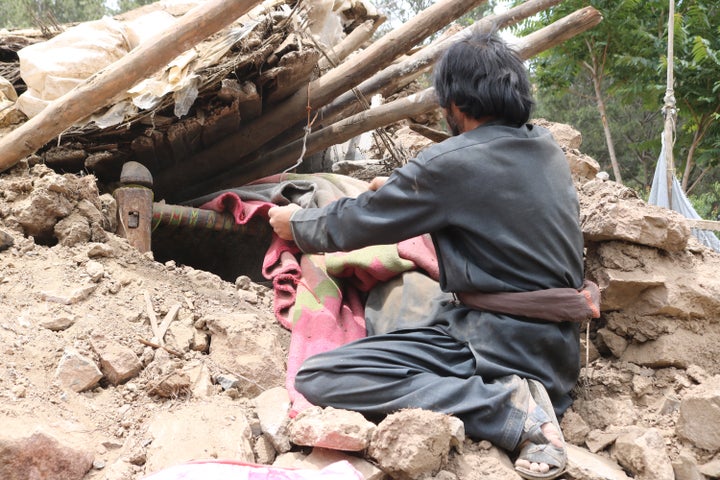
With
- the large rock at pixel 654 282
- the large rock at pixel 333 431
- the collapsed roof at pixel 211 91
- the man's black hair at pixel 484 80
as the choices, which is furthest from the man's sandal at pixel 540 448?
the collapsed roof at pixel 211 91

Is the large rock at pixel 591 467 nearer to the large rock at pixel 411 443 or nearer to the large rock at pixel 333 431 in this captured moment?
the large rock at pixel 411 443

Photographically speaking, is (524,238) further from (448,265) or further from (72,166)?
(72,166)

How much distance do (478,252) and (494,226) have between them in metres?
0.10

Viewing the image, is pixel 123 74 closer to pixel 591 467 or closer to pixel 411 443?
pixel 411 443

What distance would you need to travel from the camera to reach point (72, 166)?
3559 mm

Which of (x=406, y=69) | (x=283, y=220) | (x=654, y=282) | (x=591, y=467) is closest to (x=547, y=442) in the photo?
(x=591, y=467)

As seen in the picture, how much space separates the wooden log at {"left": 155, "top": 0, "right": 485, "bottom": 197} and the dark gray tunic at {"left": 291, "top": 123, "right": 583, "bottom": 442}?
4.03 feet

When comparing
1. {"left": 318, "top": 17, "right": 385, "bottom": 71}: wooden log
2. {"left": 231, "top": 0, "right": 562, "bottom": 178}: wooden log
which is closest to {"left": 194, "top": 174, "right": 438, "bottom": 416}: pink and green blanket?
{"left": 231, "top": 0, "right": 562, "bottom": 178}: wooden log

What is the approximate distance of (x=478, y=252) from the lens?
226cm

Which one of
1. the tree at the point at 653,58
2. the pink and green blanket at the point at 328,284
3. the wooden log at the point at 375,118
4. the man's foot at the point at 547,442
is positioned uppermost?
the wooden log at the point at 375,118

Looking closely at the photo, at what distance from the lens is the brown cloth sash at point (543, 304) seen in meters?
2.23

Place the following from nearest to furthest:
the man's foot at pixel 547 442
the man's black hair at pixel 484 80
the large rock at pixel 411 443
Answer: the large rock at pixel 411 443
the man's foot at pixel 547 442
the man's black hair at pixel 484 80

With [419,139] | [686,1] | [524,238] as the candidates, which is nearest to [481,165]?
[524,238]

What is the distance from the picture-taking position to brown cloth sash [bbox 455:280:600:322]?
2229mm
